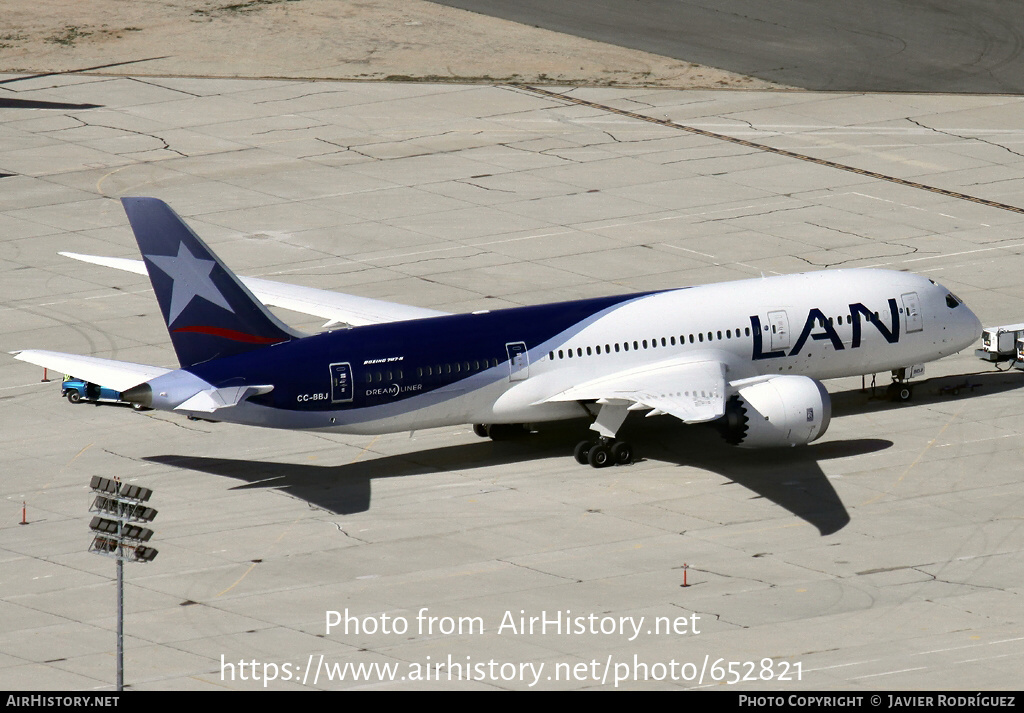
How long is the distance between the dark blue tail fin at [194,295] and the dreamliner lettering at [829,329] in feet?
48.7

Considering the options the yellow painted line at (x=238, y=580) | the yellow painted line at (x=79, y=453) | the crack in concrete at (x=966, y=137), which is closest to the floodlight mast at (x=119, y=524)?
the yellow painted line at (x=238, y=580)

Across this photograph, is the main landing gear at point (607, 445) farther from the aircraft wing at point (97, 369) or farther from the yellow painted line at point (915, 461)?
the aircraft wing at point (97, 369)

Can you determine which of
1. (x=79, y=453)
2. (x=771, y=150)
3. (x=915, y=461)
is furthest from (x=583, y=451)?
(x=771, y=150)

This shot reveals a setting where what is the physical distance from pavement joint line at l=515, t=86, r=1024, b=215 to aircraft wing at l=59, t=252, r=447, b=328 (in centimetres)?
2904

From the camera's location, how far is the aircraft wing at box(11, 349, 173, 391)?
165ft

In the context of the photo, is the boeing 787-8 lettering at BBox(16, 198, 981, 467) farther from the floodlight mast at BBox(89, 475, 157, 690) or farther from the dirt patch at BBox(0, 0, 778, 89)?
the dirt patch at BBox(0, 0, 778, 89)

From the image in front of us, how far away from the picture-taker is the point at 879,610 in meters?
43.9

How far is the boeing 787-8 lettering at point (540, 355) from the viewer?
166 feet

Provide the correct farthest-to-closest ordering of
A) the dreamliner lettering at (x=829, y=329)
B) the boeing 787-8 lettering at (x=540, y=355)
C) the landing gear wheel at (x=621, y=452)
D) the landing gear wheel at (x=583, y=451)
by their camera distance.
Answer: the dreamliner lettering at (x=829, y=329), the landing gear wheel at (x=583, y=451), the landing gear wheel at (x=621, y=452), the boeing 787-8 lettering at (x=540, y=355)

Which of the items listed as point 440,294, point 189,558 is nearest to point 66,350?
point 440,294

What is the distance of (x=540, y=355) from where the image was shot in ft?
178

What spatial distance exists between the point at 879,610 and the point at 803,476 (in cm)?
978

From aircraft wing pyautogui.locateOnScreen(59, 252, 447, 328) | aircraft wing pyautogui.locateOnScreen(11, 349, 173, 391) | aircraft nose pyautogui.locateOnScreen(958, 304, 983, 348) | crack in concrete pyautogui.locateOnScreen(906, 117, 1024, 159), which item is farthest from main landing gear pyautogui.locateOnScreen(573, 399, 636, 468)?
crack in concrete pyautogui.locateOnScreen(906, 117, 1024, 159)
